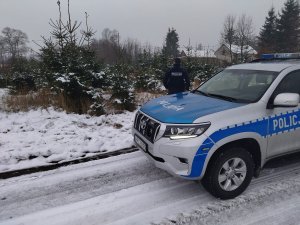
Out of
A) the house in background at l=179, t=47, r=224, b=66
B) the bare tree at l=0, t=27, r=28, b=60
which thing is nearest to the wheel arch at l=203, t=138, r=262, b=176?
the house in background at l=179, t=47, r=224, b=66

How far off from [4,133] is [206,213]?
5144mm

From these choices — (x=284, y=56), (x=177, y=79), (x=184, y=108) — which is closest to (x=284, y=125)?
(x=184, y=108)

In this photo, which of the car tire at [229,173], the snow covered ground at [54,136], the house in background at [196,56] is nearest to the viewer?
the car tire at [229,173]

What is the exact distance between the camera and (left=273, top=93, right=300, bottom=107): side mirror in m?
3.67

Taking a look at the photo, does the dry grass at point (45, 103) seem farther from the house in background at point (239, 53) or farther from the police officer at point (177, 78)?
the house in background at point (239, 53)

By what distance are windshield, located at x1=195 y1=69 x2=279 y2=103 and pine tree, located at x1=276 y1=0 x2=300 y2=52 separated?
135 feet

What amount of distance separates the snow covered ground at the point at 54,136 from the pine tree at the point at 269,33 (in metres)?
40.3

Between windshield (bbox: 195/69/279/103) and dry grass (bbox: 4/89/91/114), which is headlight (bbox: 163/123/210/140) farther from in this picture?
dry grass (bbox: 4/89/91/114)

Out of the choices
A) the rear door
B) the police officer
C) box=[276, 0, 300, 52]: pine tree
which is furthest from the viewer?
box=[276, 0, 300, 52]: pine tree

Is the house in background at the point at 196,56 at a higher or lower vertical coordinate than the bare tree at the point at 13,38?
lower

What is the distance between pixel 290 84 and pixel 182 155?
6.56 feet

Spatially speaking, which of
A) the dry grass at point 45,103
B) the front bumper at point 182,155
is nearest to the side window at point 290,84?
the front bumper at point 182,155

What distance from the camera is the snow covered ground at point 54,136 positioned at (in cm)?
538

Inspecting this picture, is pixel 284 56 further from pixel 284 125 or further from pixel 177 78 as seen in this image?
pixel 177 78
